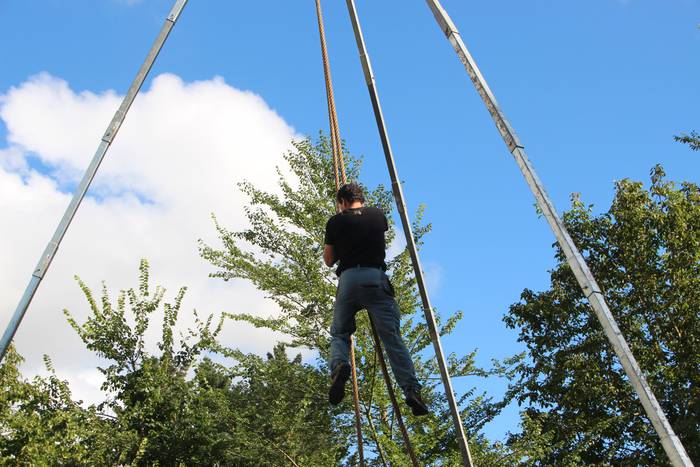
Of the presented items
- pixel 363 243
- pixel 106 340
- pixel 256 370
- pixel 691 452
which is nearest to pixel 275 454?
pixel 256 370

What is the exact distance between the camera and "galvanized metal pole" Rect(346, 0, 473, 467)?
567 centimetres

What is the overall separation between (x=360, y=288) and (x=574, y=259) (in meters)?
1.53

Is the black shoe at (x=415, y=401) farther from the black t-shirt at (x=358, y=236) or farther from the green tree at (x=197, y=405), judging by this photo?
the green tree at (x=197, y=405)

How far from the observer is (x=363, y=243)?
5066 mm

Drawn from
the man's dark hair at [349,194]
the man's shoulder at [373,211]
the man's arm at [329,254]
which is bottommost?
the man's arm at [329,254]

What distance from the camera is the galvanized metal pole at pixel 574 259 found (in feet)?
11.2

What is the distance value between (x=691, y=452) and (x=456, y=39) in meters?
14.3

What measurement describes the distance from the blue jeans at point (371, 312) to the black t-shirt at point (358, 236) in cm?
6

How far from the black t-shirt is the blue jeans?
65 millimetres

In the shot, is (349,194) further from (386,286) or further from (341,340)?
(341,340)

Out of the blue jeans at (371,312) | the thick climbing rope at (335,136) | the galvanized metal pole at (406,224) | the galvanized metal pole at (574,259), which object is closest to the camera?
the galvanized metal pole at (574,259)

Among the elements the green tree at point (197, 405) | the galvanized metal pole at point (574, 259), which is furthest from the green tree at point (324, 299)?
the galvanized metal pole at point (574, 259)

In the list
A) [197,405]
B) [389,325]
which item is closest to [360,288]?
[389,325]

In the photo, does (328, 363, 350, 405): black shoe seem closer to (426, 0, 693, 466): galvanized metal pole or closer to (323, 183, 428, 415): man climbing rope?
(323, 183, 428, 415): man climbing rope
